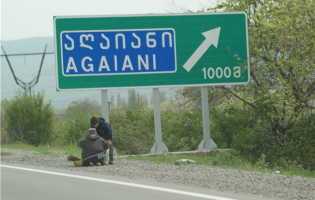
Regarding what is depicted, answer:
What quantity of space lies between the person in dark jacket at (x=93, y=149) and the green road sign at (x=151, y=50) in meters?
4.19

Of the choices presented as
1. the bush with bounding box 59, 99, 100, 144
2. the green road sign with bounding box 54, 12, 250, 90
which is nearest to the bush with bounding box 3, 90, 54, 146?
the bush with bounding box 59, 99, 100, 144

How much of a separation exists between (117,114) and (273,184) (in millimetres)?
23394

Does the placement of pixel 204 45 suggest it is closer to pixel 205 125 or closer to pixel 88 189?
pixel 205 125

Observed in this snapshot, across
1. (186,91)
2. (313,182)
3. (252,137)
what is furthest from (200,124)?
(313,182)

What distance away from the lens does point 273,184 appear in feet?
40.7

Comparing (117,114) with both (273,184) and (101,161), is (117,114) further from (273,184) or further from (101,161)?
(273,184)

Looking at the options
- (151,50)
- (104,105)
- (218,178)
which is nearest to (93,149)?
(218,178)

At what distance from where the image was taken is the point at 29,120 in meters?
36.6

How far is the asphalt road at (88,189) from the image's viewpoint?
36.7 feet

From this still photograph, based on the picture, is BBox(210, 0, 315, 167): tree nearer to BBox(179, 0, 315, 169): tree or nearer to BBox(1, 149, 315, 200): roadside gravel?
BBox(179, 0, 315, 169): tree

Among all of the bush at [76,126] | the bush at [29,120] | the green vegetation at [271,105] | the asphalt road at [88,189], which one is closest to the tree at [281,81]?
the green vegetation at [271,105]

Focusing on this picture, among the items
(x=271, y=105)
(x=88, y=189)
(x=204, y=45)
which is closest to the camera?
(x=88, y=189)

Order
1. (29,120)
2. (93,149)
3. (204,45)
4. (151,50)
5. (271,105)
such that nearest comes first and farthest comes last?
(93,149) → (151,50) → (204,45) → (271,105) → (29,120)

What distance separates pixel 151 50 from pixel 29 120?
1624 centimetres
